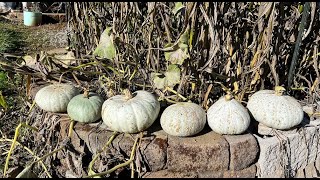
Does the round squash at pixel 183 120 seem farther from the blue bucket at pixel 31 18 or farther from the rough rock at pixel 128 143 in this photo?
the blue bucket at pixel 31 18

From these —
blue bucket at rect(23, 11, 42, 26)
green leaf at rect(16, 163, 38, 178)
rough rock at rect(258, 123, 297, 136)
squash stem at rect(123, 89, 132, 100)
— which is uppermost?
squash stem at rect(123, 89, 132, 100)

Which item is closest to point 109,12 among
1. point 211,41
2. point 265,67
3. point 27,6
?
point 211,41

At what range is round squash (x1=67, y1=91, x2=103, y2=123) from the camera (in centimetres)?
289

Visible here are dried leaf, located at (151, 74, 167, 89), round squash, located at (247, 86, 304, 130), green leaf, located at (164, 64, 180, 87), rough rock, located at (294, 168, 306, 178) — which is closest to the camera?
round squash, located at (247, 86, 304, 130)

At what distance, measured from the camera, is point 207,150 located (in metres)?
2.73

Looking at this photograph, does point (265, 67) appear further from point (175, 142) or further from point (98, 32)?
point (98, 32)

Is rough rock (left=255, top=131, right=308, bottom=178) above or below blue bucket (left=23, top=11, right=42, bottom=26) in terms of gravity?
below

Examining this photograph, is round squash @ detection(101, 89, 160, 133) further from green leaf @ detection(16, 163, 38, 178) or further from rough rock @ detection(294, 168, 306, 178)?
rough rock @ detection(294, 168, 306, 178)

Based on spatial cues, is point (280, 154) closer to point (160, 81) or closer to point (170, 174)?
point (170, 174)

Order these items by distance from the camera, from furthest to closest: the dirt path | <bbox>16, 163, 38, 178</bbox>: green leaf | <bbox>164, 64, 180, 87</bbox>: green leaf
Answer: the dirt path → <bbox>164, 64, 180, 87</bbox>: green leaf → <bbox>16, 163, 38, 178</bbox>: green leaf

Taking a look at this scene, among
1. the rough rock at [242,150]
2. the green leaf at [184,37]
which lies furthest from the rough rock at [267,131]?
the green leaf at [184,37]

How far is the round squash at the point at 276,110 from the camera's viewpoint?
282 centimetres

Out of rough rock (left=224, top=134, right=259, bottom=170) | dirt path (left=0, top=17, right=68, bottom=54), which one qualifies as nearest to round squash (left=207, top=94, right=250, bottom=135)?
rough rock (left=224, top=134, right=259, bottom=170)

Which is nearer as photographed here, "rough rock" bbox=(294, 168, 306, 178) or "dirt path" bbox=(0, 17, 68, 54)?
"rough rock" bbox=(294, 168, 306, 178)
